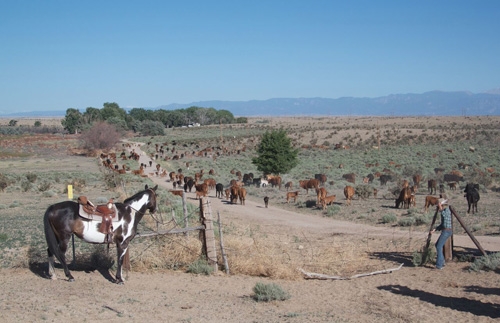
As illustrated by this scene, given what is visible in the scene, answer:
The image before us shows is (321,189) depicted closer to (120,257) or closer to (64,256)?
(120,257)

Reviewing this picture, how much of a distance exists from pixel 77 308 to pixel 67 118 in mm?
121254

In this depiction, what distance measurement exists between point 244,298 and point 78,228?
3.74 metres

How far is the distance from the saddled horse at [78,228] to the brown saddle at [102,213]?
0.25ft

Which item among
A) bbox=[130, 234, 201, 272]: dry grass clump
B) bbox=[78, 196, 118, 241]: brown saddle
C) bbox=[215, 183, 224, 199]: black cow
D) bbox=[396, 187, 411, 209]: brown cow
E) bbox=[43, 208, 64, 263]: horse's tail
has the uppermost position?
bbox=[78, 196, 118, 241]: brown saddle

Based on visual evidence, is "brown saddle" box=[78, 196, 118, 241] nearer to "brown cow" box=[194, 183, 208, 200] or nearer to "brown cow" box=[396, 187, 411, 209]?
"brown cow" box=[396, 187, 411, 209]

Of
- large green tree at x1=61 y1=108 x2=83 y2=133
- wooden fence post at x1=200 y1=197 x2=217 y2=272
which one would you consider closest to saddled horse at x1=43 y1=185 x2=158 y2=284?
wooden fence post at x1=200 y1=197 x2=217 y2=272

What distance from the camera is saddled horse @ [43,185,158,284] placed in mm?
11188

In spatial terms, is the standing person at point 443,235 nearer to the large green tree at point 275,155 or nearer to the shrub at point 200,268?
the shrub at point 200,268

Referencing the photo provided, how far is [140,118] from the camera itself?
150 m

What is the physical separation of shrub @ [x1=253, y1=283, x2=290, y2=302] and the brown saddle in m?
3.35

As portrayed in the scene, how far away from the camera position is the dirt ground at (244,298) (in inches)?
380

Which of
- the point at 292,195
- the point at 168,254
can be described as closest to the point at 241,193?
the point at 292,195

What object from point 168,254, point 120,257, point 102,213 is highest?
point 102,213

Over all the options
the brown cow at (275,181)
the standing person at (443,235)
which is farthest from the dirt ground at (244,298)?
the brown cow at (275,181)
